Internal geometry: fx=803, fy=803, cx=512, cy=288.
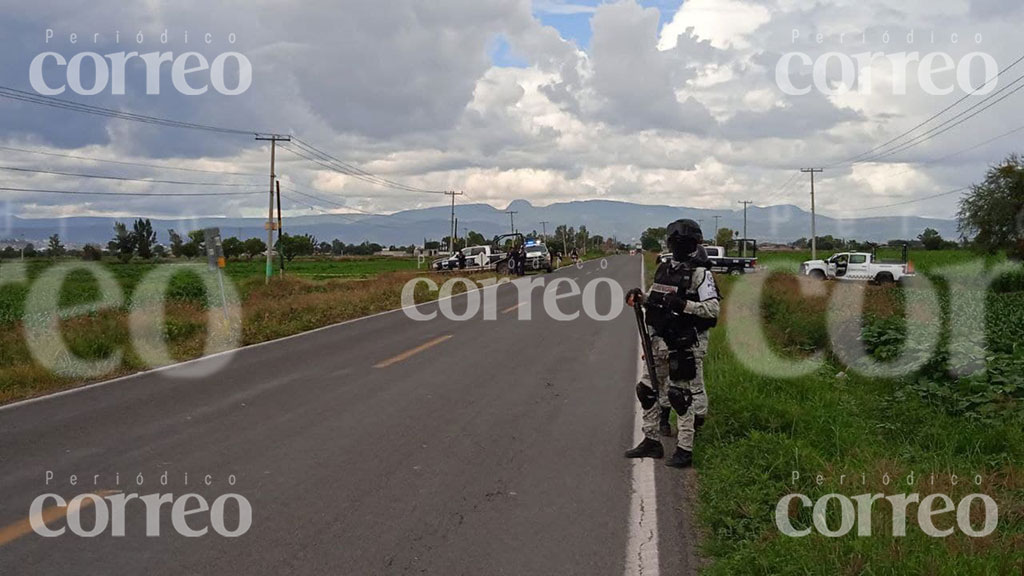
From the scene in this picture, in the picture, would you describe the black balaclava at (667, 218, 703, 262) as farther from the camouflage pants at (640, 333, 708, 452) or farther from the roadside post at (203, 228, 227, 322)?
the roadside post at (203, 228, 227, 322)

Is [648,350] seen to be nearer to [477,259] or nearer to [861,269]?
[861,269]

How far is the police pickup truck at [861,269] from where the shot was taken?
38.9 m

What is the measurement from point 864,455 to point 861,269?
37.0 meters

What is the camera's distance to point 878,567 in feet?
14.0

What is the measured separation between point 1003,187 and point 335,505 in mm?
44622

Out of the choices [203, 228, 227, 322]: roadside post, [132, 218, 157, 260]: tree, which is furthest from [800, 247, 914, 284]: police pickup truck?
[132, 218, 157, 260]: tree

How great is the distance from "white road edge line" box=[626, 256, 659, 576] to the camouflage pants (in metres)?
0.33

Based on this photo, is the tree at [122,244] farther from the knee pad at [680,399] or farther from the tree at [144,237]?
the knee pad at [680,399]

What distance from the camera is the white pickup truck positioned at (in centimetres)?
3894

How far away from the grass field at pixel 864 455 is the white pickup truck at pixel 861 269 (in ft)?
97.7

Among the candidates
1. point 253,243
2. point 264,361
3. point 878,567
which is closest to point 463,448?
point 878,567

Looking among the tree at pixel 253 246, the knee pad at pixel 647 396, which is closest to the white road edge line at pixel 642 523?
the knee pad at pixel 647 396

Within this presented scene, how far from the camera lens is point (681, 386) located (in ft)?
22.7

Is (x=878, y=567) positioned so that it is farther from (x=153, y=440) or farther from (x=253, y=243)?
(x=253, y=243)
